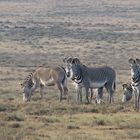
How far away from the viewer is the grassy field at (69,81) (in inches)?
638

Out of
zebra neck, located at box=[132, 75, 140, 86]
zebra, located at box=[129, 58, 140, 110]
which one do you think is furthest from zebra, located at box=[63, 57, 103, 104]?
zebra neck, located at box=[132, 75, 140, 86]

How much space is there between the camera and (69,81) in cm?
3256

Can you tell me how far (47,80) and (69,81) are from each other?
9.93 metres

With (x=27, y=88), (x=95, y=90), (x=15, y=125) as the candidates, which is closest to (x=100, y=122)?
(x=15, y=125)

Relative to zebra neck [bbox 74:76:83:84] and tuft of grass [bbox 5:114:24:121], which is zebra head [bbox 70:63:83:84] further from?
tuft of grass [bbox 5:114:24:121]

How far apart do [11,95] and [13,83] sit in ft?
16.8

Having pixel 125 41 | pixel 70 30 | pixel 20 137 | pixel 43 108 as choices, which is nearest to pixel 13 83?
pixel 43 108

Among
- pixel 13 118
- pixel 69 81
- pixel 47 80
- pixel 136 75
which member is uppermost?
pixel 136 75

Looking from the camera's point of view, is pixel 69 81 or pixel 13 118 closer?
pixel 13 118

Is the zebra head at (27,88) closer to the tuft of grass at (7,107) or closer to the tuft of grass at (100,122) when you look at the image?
the tuft of grass at (7,107)

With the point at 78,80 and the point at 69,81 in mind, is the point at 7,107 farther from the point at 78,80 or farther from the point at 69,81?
the point at 69,81

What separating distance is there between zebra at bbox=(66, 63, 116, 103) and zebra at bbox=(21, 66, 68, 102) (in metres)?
0.42

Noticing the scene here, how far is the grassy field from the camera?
16203 mm

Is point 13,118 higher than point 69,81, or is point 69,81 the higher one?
point 13,118
